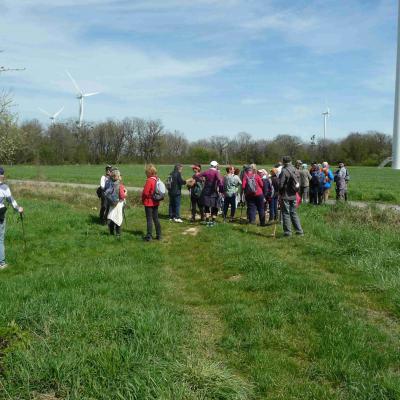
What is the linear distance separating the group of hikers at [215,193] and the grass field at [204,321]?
1.39 meters

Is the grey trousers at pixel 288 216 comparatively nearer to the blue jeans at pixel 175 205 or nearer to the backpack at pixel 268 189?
the backpack at pixel 268 189

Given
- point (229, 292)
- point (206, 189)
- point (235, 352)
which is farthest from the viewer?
point (206, 189)

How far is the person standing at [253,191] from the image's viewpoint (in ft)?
47.3

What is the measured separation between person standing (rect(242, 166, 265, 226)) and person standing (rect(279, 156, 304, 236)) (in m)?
2.03

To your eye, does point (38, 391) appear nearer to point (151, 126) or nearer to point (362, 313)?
point (362, 313)

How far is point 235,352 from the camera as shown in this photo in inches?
204

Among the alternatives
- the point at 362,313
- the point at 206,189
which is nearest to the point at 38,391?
the point at 362,313

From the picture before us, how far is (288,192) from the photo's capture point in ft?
40.7

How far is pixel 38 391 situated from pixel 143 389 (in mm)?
1003

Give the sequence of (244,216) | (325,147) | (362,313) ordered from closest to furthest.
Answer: (362,313), (244,216), (325,147)

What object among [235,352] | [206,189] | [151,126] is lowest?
[235,352]

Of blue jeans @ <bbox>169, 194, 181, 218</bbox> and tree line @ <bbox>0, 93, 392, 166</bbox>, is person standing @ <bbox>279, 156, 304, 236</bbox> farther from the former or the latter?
tree line @ <bbox>0, 93, 392, 166</bbox>

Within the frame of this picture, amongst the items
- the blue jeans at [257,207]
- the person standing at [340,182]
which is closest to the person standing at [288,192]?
the blue jeans at [257,207]

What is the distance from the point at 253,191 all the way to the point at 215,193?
134 centimetres
